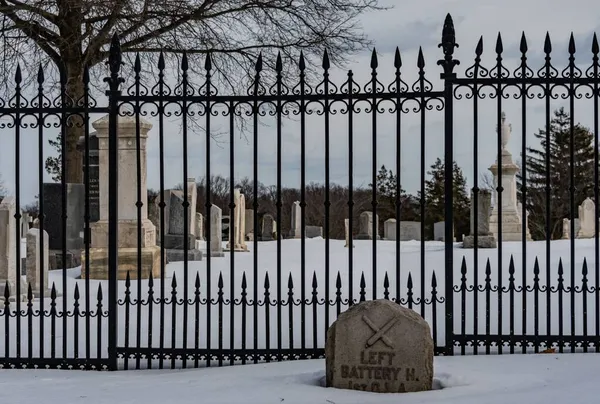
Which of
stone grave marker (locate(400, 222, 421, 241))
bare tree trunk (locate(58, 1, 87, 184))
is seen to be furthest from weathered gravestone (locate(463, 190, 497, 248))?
stone grave marker (locate(400, 222, 421, 241))

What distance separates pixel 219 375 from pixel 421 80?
3162 millimetres

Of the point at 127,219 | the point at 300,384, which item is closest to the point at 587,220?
the point at 127,219

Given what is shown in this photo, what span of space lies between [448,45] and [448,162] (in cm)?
114

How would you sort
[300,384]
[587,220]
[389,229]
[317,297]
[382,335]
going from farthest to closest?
1. [389,229]
2. [587,220]
3. [317,297]
4. [300,384]
5. [382,335]

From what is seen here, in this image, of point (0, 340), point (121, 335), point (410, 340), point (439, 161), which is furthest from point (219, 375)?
point (439, 161)

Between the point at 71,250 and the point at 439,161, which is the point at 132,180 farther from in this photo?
the point at 439,161

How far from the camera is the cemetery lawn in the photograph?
4.99 meters

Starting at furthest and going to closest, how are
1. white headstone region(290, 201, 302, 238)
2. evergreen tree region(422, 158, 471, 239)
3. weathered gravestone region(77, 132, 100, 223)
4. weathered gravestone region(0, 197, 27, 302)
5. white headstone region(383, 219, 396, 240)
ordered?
evergreen tree region(422, 158, 471, 239) < white headstone region(383, 219, 396, 240) < white headstone region(290, 201, 302, 238) < weathered gravestone region(77, 132, 100, 223) < weathered gravestone region(0, 197, 27, 302)

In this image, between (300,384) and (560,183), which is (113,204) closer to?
(300,384)

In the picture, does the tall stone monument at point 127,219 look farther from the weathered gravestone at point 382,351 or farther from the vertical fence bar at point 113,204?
the weathered gravestone at point 382,351

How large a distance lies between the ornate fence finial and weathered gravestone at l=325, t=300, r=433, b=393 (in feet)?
8.17

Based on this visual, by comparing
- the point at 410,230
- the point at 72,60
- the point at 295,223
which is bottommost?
the point at 410,230

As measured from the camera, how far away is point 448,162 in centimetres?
629

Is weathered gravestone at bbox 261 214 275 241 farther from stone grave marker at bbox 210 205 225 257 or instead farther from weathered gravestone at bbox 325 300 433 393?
weathered gravestone at bbox 325 300 433 393
